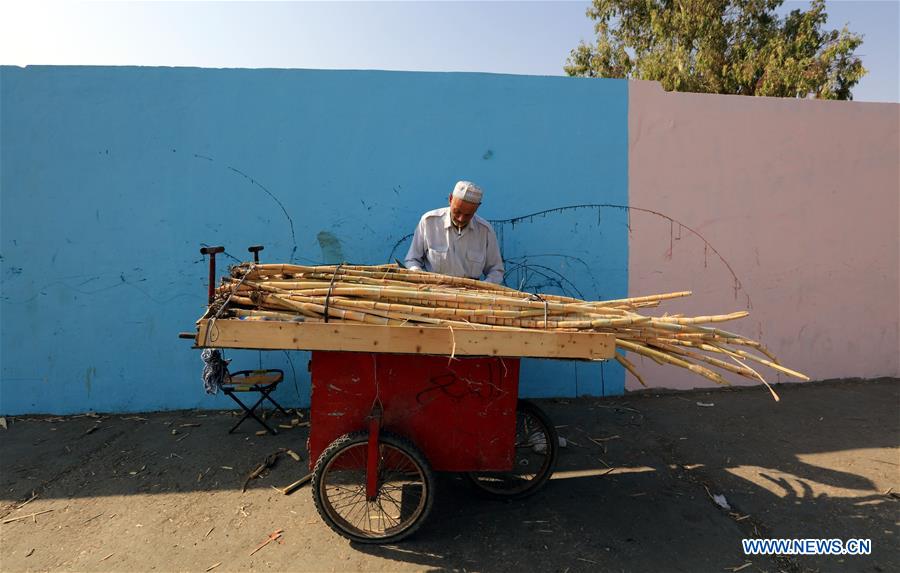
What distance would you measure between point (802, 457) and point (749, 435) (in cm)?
37

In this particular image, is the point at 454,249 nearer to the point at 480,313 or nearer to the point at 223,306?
the point at 480,313

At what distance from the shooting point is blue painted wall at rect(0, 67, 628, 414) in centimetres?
385

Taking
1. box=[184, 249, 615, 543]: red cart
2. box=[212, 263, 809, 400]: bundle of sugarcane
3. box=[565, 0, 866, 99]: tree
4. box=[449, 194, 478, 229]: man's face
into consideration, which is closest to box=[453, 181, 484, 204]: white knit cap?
box=[449, 194, 478, 229]: man's face

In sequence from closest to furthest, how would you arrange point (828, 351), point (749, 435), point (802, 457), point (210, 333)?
1. point (210, 333)
2. point (802, 457)
3. point (749, 435)
4. point (828, 351)

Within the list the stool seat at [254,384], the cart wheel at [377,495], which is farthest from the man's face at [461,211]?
the stool seat at [254,384]

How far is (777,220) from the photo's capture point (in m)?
4.51

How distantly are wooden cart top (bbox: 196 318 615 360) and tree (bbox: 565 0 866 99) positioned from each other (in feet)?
40.0

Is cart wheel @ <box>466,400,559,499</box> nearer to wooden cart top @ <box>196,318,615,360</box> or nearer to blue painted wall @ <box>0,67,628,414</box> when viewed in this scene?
wooden cart top @ <box>196,318,615,360</box>

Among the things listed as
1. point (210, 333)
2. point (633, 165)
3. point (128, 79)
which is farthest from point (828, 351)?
point (128, 79)

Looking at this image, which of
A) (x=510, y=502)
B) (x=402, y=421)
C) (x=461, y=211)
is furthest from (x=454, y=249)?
(x=510, y=502)

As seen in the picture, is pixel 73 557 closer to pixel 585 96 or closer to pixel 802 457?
pixel 802 457

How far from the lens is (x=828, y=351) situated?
4684 millimetres

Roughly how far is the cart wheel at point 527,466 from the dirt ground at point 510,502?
76mm

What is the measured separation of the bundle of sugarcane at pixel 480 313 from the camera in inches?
85.0
